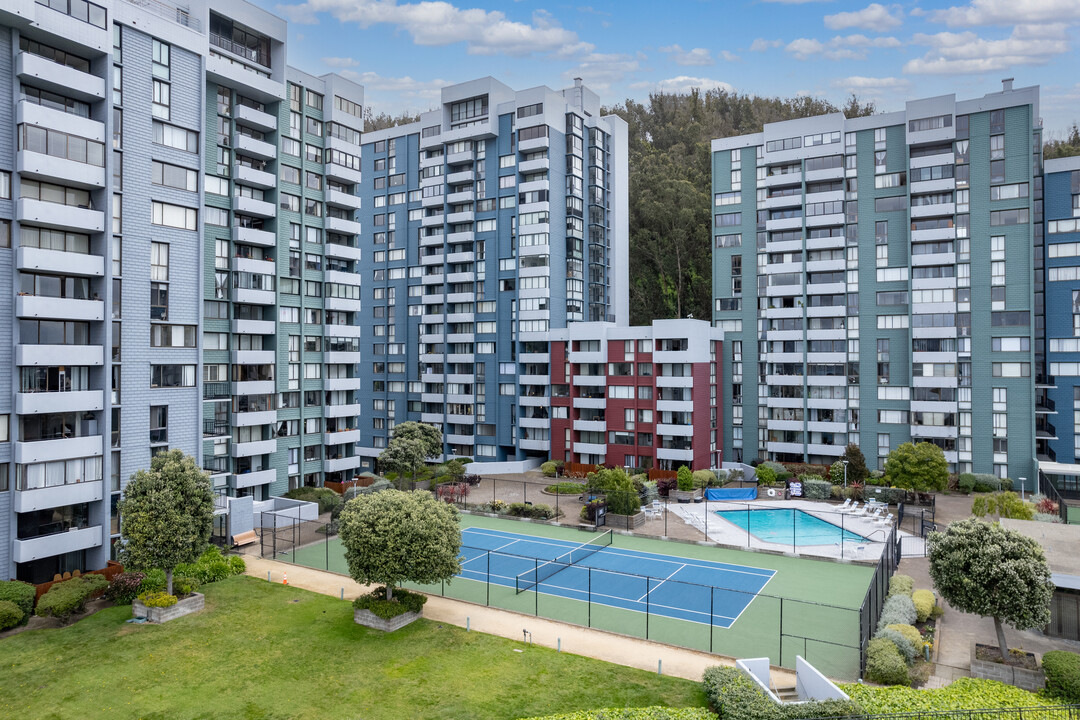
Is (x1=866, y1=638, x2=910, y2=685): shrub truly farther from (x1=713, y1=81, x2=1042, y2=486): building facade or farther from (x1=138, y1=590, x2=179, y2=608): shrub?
(x1=713, y1=81, x2=1042, y2=486): building facade

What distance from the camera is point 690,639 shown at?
97.8 feet

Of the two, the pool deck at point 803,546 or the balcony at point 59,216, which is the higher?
the balcony at point 59,216

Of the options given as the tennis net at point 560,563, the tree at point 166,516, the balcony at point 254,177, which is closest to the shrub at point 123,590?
the tree at point 166,516

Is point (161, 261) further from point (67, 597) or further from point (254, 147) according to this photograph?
point (67, 597)

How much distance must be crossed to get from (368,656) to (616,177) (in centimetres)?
6913

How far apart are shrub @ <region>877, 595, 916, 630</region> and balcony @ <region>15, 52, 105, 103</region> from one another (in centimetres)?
4662

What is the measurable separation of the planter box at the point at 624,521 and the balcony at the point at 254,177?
118 feet

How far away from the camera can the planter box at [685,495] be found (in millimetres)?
58062

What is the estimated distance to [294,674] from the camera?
87.0 feet

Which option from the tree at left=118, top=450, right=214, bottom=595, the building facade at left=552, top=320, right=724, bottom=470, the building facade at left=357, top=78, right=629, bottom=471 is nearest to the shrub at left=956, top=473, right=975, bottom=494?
the building facade at left=552, top=320, right=724, bottom=470

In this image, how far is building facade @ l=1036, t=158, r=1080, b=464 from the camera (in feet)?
207

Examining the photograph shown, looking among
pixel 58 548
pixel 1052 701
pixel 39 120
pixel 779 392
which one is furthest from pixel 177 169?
pixel 779 392

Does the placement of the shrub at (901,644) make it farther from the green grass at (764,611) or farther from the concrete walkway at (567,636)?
the concrete walkway at (567,636)

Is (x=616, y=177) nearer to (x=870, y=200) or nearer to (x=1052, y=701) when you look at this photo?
(x=870, y=200)
